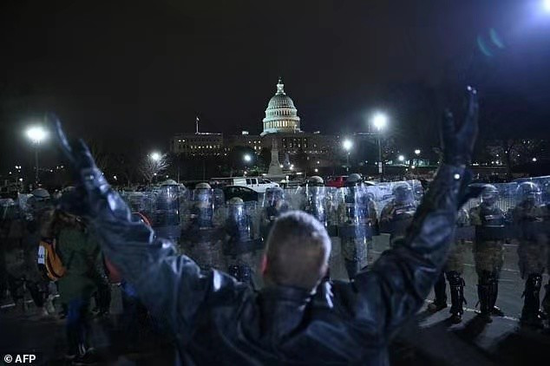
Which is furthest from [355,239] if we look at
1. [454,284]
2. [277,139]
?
[277,139]

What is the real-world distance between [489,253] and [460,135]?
5.77 m

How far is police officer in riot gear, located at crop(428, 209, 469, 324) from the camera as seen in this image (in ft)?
23.4

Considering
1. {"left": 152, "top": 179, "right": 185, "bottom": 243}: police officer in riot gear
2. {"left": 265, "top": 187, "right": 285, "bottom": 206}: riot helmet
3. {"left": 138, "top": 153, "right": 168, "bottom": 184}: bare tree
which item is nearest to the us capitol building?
{"left": 138, "top": 153, "right": 168, "bottom": 184}: bare tree

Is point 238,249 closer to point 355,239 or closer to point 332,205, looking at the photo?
point 355,239

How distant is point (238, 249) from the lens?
304 inches

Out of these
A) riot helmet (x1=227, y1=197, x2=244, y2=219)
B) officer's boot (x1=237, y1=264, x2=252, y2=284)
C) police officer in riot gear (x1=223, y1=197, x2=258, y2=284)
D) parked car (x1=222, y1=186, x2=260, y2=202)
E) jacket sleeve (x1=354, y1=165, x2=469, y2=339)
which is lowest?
officer's boot (x1=237, y1=264, x2=252, y2=284)

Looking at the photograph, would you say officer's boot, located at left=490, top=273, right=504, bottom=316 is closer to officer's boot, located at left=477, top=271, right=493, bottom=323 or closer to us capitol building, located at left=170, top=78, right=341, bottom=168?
officer's boot, located at left=477, top=271, right=493, bottom=323

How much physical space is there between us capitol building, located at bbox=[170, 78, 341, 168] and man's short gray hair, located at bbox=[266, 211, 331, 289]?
130 meters

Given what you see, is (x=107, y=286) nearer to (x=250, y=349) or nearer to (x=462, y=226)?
(x=462, y=226)

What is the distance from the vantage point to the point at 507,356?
5551 millimetres

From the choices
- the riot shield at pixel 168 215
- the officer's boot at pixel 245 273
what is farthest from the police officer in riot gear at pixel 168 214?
the officer's boot at pixel 245 273

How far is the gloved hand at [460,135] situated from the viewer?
6.48 ft

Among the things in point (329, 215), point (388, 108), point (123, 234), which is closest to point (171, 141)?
point (388, 108)

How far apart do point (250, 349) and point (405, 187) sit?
7.15 meters
